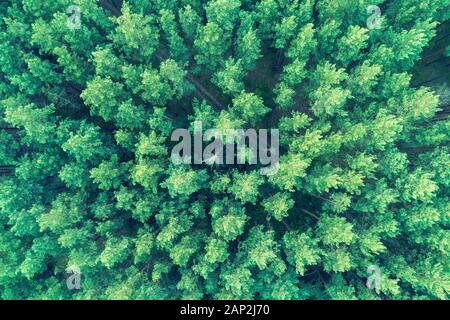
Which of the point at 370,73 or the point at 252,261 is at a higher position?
the point at 370,73

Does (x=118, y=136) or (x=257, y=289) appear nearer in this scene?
(x=118, y=136)

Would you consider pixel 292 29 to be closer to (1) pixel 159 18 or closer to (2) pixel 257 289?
(1) pixel 159 18

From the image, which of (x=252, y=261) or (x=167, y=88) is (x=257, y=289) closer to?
(x=252, y=261)

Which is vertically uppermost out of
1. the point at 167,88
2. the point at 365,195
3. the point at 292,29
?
the point at 292,29

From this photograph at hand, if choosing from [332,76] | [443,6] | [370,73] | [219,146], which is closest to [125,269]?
[219,146]
